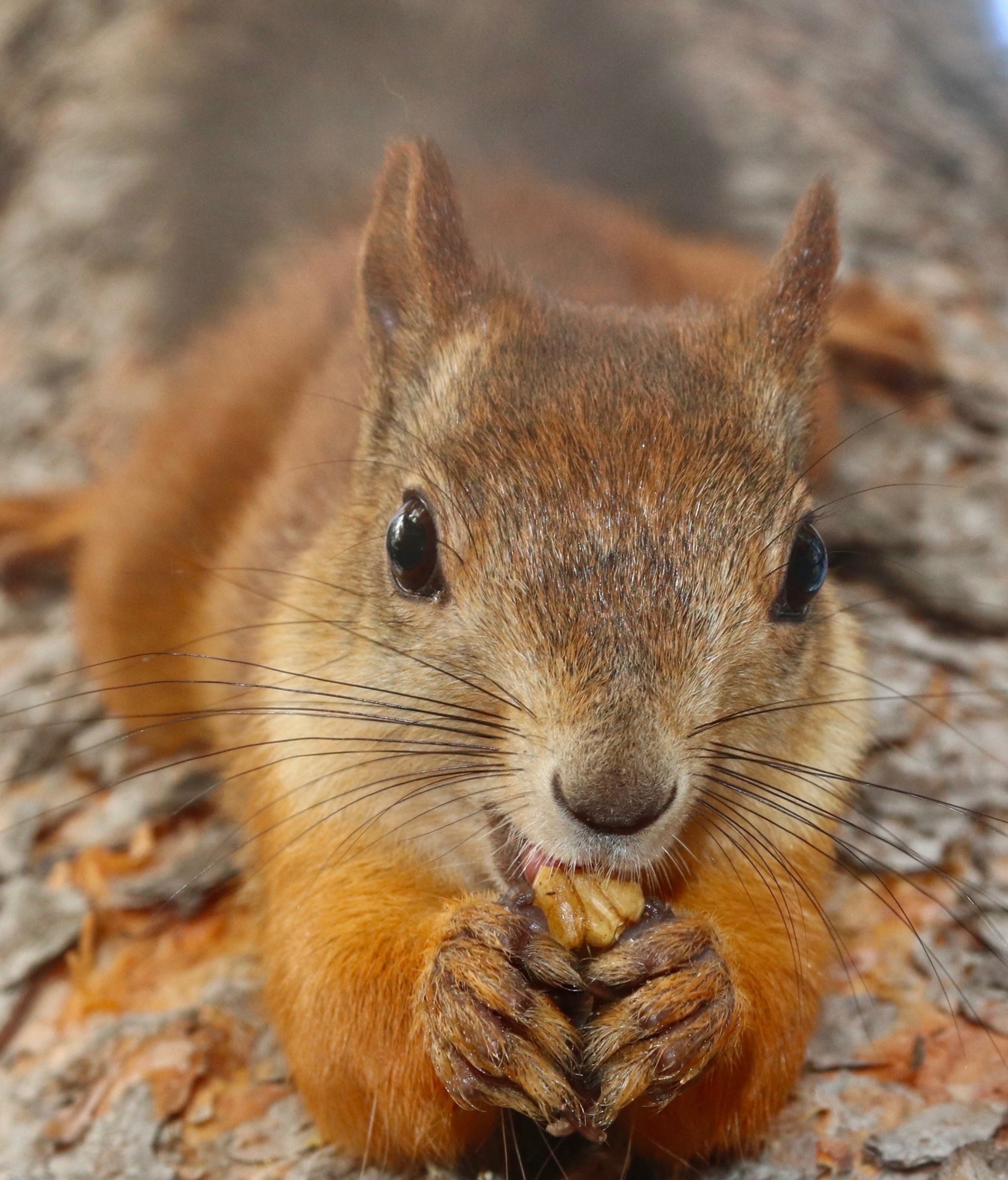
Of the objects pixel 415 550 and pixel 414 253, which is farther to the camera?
pixel 414 253

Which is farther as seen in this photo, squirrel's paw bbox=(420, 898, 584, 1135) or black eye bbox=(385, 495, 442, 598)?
black eye bbox=(385, 495, 442, 598)

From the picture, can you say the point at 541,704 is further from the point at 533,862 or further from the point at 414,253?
the point at 414,253

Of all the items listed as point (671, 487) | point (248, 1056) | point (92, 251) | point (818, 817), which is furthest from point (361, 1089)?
point (92, 251)

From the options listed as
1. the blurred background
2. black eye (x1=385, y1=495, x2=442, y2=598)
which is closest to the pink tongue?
black eye (x1=385, y1=495, x2=442, y2=598)

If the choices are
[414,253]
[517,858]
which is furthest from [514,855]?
[414,253]

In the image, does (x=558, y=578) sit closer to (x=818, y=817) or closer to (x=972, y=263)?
(x=818, y=817)

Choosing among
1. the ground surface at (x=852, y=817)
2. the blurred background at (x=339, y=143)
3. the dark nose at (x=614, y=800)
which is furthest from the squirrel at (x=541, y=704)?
the blurred background at (x=339, y=143)

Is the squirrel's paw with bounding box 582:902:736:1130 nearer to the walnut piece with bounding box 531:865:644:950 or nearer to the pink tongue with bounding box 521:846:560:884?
the walnut piece with bounding box 531:865:644:950

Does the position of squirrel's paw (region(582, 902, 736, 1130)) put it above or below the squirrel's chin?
below
